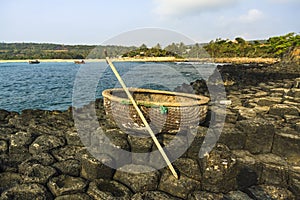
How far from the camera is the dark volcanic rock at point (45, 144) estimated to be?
17.1 ft

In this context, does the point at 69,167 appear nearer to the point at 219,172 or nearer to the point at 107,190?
the point at 107,190

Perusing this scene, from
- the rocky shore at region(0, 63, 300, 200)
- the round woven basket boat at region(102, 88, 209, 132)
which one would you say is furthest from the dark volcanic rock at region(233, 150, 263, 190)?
the round woven basket boat at region(102, 88, 209, 132)

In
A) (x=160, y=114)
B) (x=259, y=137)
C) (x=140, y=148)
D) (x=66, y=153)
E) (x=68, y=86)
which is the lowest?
(x=68, y=86)

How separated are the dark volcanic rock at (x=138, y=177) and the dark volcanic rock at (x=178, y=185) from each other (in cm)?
13

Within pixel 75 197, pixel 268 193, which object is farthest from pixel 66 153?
pixel 268 193

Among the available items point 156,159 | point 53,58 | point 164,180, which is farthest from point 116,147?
point 53,58

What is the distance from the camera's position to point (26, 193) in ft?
12.0

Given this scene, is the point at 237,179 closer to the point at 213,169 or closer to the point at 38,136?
the point at 213,169

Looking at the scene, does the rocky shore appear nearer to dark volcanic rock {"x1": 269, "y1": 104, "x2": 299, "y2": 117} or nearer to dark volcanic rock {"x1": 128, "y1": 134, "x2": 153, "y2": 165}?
dark volcanic rock {"x1": 128, "y1": 134, "x2": 153, "y2": 165}

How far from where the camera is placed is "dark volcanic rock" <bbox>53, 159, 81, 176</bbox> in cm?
438

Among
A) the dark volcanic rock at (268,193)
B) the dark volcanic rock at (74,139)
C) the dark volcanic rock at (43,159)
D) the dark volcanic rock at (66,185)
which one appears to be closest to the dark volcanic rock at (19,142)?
the dark volcanic rock at (43,159)

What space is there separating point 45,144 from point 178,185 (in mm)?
2968

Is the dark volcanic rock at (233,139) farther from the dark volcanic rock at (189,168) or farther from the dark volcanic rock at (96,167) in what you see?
the dark volcanic rock at (96,167)

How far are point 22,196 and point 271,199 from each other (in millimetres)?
3551
